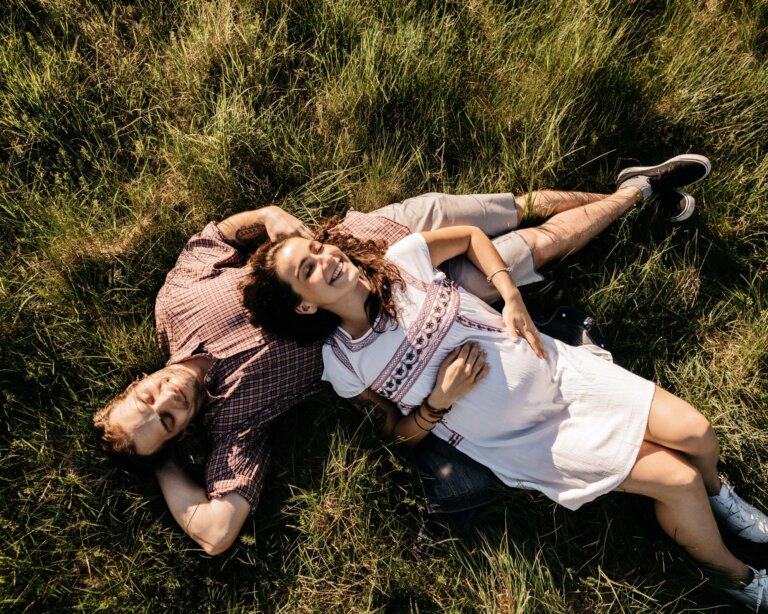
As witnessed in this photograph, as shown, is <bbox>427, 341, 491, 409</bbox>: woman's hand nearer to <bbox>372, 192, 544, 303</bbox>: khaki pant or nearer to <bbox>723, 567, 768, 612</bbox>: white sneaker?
<bbox>372, 192, 544, 303</bbox>: khaki pant

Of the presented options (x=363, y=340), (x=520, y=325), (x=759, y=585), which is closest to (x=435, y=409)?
(x=363, y=340)

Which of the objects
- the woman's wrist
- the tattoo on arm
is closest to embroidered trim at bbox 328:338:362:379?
the woman's wrist

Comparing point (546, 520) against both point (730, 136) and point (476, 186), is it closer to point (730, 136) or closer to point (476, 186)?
point (476, 186)

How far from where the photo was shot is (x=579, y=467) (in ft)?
8.73

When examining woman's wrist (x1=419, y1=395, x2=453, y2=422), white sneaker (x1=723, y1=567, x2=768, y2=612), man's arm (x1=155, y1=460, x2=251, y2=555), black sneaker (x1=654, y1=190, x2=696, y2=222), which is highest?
black sneaker (x1=654, y1=190, x2=696, y2=222)

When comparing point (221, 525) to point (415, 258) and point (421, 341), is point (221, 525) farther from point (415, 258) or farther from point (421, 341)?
point (415, 258)

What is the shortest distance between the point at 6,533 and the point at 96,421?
796mm

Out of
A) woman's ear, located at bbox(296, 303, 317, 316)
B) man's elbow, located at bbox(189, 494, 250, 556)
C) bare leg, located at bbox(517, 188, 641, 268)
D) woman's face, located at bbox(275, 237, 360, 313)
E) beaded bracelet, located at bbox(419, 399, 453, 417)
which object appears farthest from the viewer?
bare leg, located at bbox(517, 188, 641, 268)

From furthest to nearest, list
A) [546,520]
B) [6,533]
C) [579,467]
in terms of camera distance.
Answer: [546,520] < [6,533] < [579,467]

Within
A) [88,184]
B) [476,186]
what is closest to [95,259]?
[88,184]

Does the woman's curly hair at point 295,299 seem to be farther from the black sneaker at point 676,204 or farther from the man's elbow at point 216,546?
the black sneaker at point 676,204

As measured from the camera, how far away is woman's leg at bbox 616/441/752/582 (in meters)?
2.61

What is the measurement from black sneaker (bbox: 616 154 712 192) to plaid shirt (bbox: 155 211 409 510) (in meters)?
1.73

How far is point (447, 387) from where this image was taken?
8.56 feet
